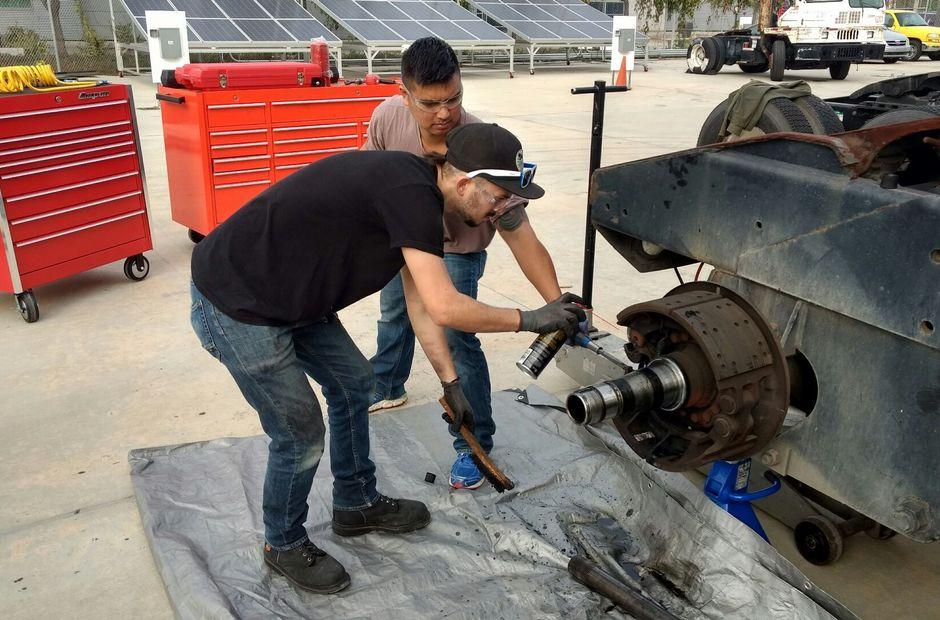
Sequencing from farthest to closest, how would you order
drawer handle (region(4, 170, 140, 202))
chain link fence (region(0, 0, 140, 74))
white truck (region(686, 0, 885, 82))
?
white truck (region(686, 0, 885, 82)) → chain link fence (region(0, 0, 140, 74)) → drawer handle (region(4, 170, 140, 202))

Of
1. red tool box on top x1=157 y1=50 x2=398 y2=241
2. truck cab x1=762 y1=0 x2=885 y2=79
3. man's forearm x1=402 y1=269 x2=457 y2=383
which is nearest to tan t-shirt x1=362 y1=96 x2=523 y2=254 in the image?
man's forearm x1=402 y1=269 x2=457 y2=383

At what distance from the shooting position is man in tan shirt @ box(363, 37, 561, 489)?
2465 mm

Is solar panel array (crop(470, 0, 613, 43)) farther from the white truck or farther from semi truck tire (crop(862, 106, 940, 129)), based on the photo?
semi truck tire (crop(862, 106, 940, 129))

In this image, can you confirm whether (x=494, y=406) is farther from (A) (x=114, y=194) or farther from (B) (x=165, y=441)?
(A) (x=114, y=194)

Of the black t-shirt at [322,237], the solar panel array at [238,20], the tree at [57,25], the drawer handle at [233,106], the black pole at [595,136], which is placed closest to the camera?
the black t-shirt at [322,237]

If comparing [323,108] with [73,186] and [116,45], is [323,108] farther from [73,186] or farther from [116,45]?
[116,45]

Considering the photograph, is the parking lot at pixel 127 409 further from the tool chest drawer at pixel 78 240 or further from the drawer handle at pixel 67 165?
the drawer handle at pixel 67 165

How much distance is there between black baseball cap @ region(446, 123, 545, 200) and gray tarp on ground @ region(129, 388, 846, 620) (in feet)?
3.73

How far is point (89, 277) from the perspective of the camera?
495 cm

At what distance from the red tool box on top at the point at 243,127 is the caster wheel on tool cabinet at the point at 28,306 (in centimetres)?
127

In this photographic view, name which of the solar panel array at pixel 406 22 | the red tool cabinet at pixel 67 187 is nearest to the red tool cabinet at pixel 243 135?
the red tool cabinet at pixel 67 187

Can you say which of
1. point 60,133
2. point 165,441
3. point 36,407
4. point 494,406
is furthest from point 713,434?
point 60,133

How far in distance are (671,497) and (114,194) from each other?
3.57 metres

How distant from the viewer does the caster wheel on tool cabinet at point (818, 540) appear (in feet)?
7.91
